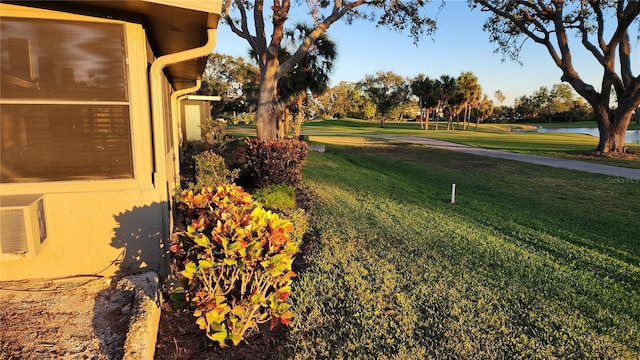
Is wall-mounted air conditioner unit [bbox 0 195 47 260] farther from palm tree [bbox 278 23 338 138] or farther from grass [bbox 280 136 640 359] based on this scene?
palm tree [bbox 278 23 338 138]

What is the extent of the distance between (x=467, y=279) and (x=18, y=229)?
381cm

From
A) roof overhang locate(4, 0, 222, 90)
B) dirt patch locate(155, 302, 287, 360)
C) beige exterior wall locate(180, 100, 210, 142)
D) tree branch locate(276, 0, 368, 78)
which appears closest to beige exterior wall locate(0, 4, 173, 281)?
A: roof overhang locate(4, 0, 222, 90)

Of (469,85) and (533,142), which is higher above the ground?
(469,85)

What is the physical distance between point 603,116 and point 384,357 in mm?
20298

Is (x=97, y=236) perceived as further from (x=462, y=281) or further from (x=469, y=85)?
(x=469, y=85)

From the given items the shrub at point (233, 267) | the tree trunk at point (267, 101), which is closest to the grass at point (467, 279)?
the shrub at point (233, 267)

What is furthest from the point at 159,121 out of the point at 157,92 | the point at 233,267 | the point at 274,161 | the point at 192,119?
the point at 192,119

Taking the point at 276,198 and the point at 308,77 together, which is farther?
the point at 308,77

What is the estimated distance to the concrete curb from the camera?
2.43 metres

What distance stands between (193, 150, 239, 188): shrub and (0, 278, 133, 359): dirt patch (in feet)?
10.9

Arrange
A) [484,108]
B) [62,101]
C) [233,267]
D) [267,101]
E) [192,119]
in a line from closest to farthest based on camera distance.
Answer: [233,267], [62,101], [267,101], [192,119], [484,108]

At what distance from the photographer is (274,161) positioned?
8.20m

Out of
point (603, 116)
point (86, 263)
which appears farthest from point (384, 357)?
point (603, 116)

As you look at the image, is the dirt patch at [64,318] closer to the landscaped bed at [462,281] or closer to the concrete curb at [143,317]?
the concrete curb at [143,317]
